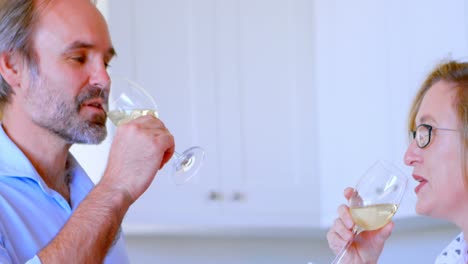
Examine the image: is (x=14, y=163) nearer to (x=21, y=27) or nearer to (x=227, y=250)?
(x=21, y=27)

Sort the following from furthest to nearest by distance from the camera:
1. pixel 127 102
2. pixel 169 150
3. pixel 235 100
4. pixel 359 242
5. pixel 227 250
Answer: pixel 227 250, pixel 235 100, pixel 359 242, pixel 127 102, pixel 169 150

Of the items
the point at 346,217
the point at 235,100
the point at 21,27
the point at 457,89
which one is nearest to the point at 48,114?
the point at 21,27

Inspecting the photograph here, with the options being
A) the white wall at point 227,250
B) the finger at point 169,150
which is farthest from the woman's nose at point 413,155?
the white wall at point 227,250

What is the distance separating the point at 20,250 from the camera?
1.30m

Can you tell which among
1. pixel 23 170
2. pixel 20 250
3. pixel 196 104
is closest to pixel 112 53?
pixel 23 170

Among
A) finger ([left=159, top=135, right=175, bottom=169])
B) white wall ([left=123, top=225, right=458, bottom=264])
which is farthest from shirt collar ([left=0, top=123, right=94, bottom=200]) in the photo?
white wall ([left=123, top=225, right=458, bottom=264])

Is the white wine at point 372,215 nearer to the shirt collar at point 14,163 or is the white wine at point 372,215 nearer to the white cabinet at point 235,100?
the shirt collar at point 14,163

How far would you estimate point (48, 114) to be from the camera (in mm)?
1455

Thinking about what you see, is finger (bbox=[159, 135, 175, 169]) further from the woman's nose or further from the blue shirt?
the woman's nose

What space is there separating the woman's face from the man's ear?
2.70 feet

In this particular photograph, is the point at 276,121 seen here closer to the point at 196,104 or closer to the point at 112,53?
the point at 196,104

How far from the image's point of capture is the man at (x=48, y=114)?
1336 mm

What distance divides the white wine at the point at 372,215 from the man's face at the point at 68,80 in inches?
20.7

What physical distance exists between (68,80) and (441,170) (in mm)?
766
